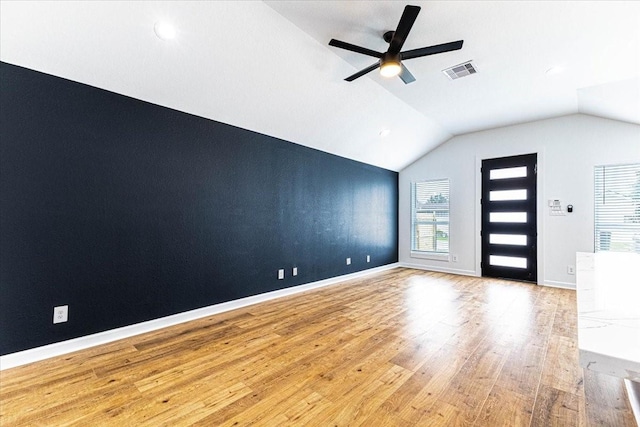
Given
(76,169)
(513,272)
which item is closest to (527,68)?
(513,272)

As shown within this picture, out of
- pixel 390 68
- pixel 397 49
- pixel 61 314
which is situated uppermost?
pixel 397 49

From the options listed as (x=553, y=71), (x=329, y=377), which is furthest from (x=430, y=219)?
(x=329, y=377)

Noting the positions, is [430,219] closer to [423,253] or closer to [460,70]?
[423,253]

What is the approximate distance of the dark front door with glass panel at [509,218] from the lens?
5152mm

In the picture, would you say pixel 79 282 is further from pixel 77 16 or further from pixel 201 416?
pixel 77 16

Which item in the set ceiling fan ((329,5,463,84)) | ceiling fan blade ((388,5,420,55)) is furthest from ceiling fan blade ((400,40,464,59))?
ceiling fan blade ((388,5,420,55))

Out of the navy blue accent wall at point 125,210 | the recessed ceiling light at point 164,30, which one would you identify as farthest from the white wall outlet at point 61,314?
the recessed ceiling light at point 164,30

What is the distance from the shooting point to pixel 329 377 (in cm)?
206

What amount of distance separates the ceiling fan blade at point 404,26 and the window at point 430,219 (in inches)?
169

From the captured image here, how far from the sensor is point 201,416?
1656mm

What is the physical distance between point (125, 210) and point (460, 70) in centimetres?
406

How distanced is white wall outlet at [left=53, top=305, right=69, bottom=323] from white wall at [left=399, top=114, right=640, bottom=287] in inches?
239

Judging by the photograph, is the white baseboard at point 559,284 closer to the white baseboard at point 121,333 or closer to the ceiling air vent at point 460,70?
the ceiling air vent at point 460,70

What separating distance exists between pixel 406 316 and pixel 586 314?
108 inches
